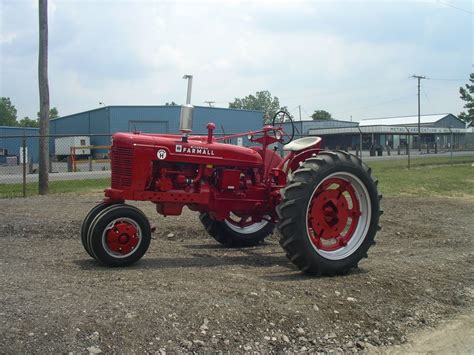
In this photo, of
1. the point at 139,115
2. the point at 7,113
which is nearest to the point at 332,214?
the point at 139,115

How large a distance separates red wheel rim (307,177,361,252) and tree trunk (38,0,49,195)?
10350 millimetres

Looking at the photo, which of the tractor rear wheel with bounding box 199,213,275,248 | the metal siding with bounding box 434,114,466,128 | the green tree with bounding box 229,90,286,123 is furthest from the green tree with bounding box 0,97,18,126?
the tractor rear wheel with bounding box 199,213,275,248

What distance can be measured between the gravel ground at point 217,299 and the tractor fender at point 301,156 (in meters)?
1.24

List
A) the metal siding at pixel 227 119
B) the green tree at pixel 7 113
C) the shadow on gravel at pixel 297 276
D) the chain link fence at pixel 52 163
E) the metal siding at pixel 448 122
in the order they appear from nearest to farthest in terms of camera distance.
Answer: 1. the shadow on gravel at pixel 297 276
2. the chain link fence at pixel 52 163
3. the metal siding at pixel 227 119
4. the metal siding at pixel 448 122
5. the green tree at pixel 7 113

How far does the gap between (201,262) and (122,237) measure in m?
1.06

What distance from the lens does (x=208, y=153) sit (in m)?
6.54

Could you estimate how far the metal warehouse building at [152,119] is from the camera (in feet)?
145

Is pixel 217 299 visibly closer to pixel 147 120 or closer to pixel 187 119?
pixel 187 119

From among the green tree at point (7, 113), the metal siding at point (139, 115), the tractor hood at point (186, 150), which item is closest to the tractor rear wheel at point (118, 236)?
the tractor hood at point (186, 150)

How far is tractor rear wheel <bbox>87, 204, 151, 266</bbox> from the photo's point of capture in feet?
18.8

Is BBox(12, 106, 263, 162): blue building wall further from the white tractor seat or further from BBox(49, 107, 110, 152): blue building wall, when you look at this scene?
the white tractor seat

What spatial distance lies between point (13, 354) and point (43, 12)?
1368cm

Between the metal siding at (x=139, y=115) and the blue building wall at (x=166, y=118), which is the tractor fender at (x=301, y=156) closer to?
the blue building wall at (x=166, y=118)

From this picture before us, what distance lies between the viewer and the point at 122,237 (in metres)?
5.82
